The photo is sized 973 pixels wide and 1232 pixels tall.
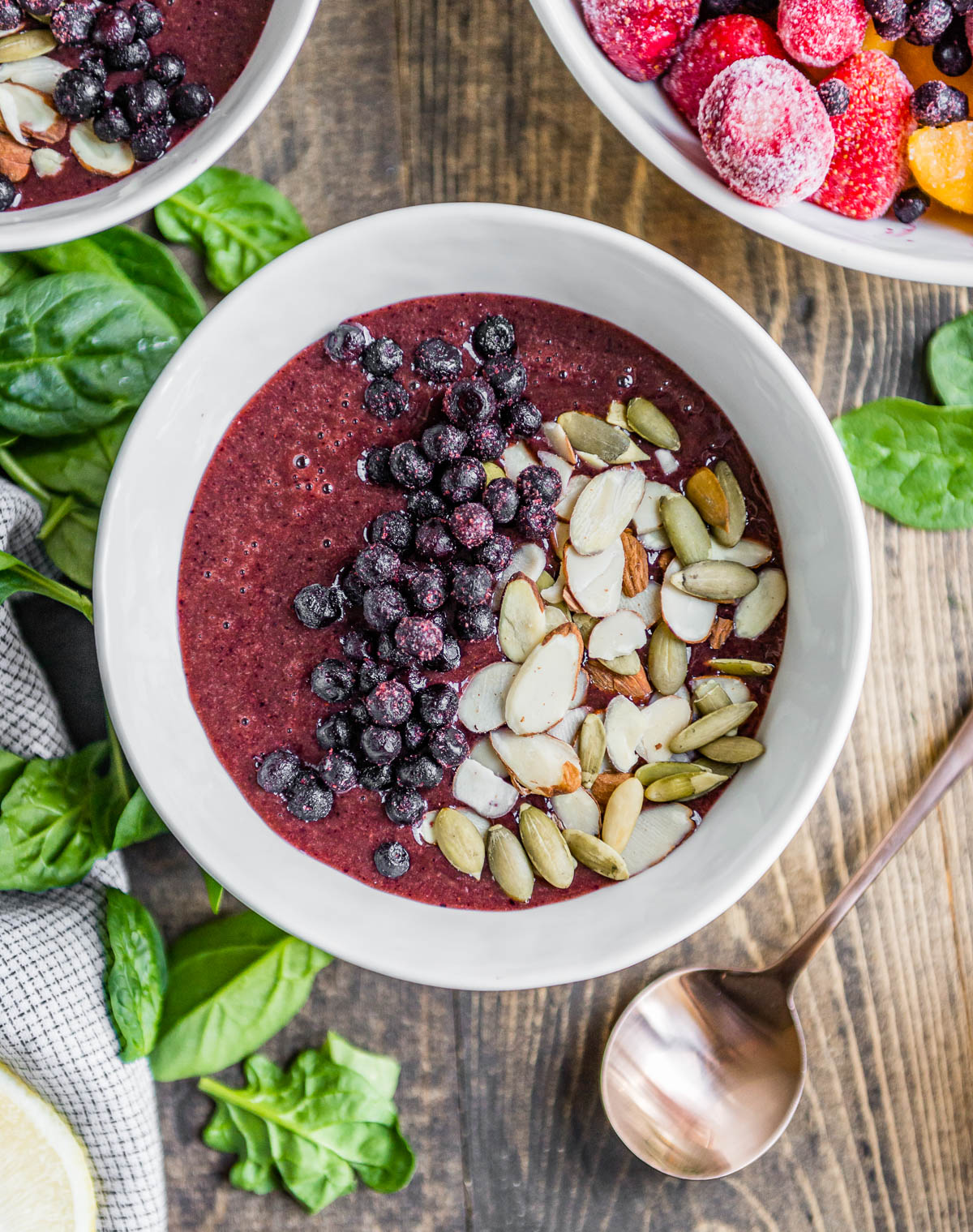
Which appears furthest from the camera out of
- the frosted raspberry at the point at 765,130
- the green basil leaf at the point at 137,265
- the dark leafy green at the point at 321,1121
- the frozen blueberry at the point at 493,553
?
the dark leafy green at the point at 321,1121

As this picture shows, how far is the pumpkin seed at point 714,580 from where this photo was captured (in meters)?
1.04

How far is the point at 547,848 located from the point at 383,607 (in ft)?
1.02

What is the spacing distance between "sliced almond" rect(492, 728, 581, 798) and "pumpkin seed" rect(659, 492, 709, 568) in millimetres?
241

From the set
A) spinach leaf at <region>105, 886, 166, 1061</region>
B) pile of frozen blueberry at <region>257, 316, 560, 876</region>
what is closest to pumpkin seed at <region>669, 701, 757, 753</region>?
A: pile of frozen blueberry at <region>257, 316, 560, 876</region>

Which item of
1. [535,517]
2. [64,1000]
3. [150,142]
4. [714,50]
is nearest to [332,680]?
[535,517]

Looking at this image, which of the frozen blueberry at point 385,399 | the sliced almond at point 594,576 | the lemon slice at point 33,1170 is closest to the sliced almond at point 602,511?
the sliced almond at point 594,576

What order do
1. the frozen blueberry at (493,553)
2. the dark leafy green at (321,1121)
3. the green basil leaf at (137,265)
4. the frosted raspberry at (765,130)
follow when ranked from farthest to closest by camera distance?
the dark leafy green at (321,1121) → the green basil leaf at (137,265) → the frozen blueberry at (493,553) → the frosted raspberry at (765,130)

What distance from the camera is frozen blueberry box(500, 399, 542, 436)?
1016 millimetres

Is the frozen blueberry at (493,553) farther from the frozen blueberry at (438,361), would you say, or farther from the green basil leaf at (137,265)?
the green basil leaf at (137,265)

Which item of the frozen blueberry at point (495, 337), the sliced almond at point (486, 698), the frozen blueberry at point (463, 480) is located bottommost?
the sliced almond at point (486, 698)

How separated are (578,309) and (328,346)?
0.26 metres

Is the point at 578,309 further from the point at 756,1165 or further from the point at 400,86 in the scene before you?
the point at 756,1165

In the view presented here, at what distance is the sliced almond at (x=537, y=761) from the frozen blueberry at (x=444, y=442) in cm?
30

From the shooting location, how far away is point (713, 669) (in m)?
1.07
